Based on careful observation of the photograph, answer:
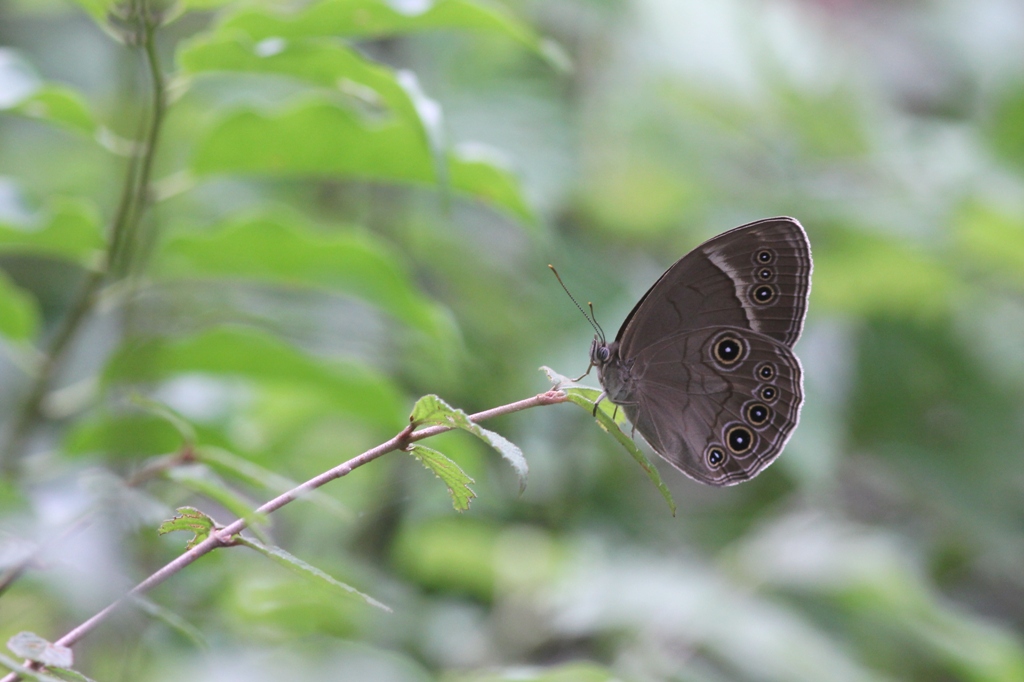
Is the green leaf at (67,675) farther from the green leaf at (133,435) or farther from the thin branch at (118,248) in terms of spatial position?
the thin branch at (118,248)

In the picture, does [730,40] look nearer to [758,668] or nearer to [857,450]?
[857,450]

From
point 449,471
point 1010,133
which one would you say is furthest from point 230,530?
point 1010,133

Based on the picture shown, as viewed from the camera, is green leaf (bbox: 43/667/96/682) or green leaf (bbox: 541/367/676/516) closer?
green leaf (bbox: 43/667/96/682)

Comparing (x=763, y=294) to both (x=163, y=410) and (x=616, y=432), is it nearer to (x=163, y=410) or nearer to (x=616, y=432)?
(x=616, y=432)

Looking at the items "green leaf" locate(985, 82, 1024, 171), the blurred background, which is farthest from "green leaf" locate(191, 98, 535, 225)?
"green leaf" locate(985, 82, 1024, 171)

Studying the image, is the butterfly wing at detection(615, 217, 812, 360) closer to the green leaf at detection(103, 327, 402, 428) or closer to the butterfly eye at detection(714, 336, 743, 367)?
the butterfly eye at detection(714, 336, 743, 367)

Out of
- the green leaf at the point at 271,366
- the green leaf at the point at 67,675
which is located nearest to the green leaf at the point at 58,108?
the green leaf at the point at 271,366
